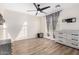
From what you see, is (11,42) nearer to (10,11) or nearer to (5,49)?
(5,49)

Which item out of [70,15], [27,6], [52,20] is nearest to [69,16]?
[70,15]

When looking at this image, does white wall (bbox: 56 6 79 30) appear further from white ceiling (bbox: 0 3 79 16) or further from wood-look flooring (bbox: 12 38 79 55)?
wood-look flooring (bbox: 12 38 79 55)

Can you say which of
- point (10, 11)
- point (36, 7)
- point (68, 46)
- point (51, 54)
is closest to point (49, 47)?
point (51, 54)

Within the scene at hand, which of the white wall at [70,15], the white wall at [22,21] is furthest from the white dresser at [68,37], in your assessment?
the white wall at [22,21]

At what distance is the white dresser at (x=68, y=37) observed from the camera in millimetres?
1742

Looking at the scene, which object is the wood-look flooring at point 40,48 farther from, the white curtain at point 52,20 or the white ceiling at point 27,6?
the white ceiling at point 27,6

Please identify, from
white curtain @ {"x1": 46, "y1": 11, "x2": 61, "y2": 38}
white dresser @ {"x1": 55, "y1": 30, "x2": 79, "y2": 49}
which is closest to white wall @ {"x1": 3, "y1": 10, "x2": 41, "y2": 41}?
white curtain @ {"x1": 46, "y1": 11, "x2": 61, "y2": 38}

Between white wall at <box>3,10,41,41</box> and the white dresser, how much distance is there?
1.20 feet

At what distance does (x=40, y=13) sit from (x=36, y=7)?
123 mm

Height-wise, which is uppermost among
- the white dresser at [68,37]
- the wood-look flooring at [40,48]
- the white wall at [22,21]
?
the white wall at [22,21]

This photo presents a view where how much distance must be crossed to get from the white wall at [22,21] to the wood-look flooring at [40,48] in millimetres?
132

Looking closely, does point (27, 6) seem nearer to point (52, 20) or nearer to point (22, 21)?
point (22, 21)

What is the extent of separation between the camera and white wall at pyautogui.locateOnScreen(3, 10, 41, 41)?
1.78 m

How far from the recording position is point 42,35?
186 cm
